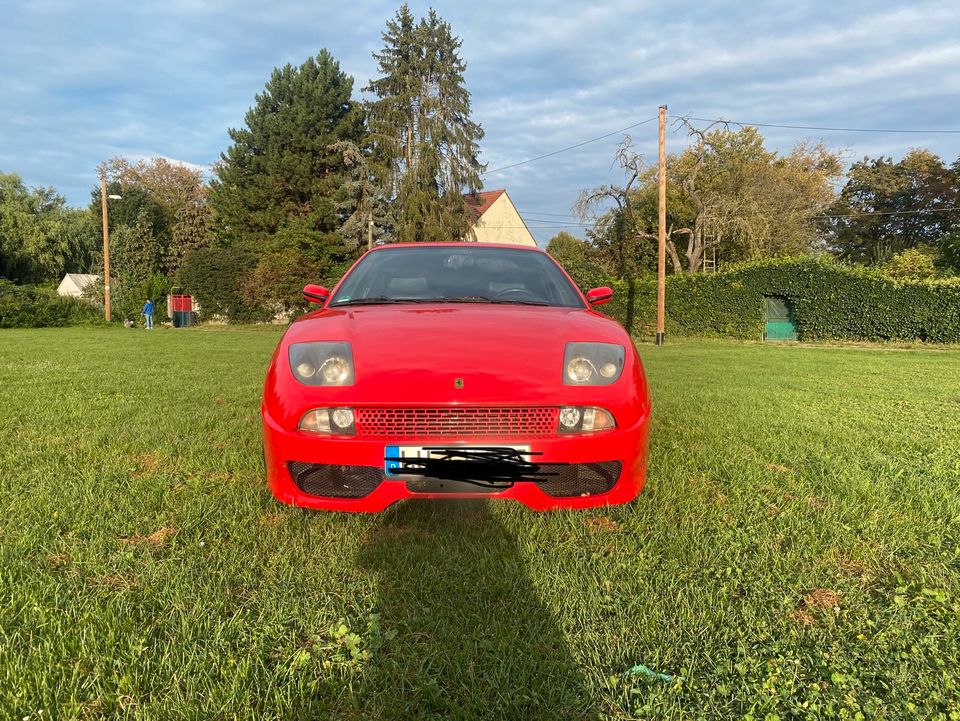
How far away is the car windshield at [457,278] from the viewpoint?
3.19m

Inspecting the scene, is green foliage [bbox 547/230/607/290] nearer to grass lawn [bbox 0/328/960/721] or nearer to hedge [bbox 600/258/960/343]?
hedge [bbox 600/258/960/343]

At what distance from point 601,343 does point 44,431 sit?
4.32m

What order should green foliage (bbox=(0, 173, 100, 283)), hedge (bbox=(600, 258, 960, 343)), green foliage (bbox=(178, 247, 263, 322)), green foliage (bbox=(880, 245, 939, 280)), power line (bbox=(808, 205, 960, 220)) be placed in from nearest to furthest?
hedge (bbox=(600, 258, 960, 343))
green foliage (bbox=(178, 247, 263, 322))
green foliage (bbox=(880, 245, 939, 280))
power line (bbox=(808, 205, 960, 220))
green foliage (bbox=(0, 173, 100, 283))

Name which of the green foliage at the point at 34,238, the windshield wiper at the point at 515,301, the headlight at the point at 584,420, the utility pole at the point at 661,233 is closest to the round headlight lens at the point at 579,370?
the headlight at the point at 584,420

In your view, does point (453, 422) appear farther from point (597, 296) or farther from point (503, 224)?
point (503, 224)

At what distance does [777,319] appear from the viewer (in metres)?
20.1

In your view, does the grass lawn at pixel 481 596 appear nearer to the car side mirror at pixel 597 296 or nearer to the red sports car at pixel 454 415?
the red sports car at pixel 454 415

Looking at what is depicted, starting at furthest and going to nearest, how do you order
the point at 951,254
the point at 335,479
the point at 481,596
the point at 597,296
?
the point at 951,254 → the point at 597,296 → the point at 335,479 → the point at 481,596

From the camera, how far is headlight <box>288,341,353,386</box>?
2260mm

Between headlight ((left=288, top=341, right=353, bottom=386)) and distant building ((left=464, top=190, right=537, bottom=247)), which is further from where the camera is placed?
distant building ((left=464, top=190, right=537, bottom=247))

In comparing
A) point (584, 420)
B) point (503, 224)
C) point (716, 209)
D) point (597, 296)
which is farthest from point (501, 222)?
point (584, 420)

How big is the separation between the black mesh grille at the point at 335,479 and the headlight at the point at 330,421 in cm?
14

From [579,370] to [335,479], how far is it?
1.09m

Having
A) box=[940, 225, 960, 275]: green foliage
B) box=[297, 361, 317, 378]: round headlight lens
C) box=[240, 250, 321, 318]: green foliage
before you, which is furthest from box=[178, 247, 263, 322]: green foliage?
box=[940, 225, 960, 275]: green foliage
